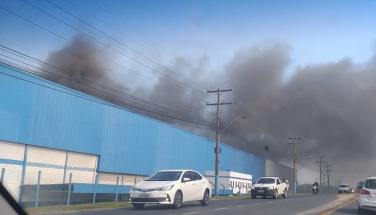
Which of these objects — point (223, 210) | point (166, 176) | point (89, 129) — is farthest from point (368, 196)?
point (89, 129)

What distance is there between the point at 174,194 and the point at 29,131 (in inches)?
613

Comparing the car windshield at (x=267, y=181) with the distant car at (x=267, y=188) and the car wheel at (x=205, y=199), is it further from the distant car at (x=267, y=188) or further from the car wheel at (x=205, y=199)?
the car wheel at (x=205, y=199)

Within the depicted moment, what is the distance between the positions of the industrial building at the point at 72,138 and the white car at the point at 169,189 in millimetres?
4493

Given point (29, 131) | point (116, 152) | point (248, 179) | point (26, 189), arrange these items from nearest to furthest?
point (26, 189) < point (29, 131) < point (116, 152) < point (248, 179)

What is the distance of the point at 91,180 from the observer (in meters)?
35.1

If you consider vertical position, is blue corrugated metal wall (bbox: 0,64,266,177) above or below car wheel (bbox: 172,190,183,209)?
above

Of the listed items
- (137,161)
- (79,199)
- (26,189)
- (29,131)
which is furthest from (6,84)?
(137,161)

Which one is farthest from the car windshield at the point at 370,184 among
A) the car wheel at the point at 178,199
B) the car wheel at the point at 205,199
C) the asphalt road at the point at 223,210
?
the car wheel at the point at 178,199

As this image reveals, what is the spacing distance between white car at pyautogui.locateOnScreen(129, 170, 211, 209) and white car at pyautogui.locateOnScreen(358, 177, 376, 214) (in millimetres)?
6358

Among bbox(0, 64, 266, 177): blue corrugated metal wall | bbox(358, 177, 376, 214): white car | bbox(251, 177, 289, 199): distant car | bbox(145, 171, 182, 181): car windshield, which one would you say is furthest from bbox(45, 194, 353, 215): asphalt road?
bbox(0, 64, 266, 177): blue corrugated metal wall

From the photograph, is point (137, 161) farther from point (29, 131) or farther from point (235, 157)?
point (235, 157)

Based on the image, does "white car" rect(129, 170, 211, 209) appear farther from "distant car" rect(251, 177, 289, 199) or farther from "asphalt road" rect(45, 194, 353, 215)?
"distant car" rect(251, 177, 289, 199)

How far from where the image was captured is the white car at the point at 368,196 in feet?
54.6

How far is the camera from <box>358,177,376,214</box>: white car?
1666 cm
